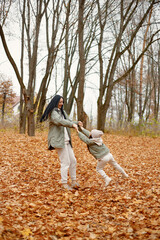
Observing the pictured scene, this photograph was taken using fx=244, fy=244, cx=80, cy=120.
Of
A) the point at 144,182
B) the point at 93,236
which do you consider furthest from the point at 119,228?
the point at 144,182

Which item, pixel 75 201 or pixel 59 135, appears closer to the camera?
pixel 75 201

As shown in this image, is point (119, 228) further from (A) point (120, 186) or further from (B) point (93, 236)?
(A) point (120, 186)

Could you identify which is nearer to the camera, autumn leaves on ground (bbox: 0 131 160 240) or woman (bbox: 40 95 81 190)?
autumn leaves on ground (bbox: 0 131 160 240)

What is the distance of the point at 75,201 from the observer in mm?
4613

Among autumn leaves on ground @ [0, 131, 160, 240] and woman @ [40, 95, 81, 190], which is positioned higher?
woman @ [40, 95, 81, 190]

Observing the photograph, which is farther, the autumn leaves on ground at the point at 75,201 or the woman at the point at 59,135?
the woman at the point at 59,135

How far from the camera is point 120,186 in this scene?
5609mm

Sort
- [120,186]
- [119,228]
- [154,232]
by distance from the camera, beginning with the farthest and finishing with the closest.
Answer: [120,186]
[119,228]
[154,232]

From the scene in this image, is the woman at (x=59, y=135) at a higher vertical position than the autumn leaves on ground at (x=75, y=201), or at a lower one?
higher

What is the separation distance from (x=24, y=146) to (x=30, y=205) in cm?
538

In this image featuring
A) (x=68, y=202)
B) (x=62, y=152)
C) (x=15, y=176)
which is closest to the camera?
(x=68, y=202)

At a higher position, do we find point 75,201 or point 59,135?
point 59,135

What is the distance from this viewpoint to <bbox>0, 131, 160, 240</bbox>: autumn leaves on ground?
328 centimetres

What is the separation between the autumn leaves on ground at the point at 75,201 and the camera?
129 inches
